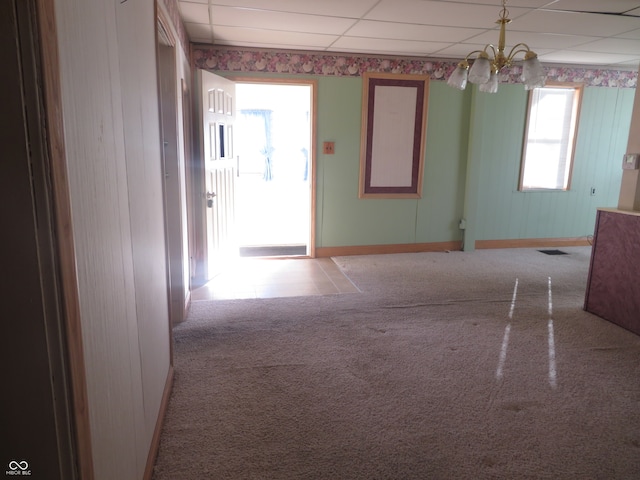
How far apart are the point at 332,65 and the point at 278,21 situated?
1402mm

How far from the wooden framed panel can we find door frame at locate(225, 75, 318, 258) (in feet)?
2.02

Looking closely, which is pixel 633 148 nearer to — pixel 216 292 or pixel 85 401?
pixel 216 292

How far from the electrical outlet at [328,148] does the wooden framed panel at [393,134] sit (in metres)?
0.37

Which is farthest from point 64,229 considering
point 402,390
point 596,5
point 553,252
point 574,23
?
point 553,252

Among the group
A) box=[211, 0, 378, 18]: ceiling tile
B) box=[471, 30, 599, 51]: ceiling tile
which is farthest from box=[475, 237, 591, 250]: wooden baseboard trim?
box=[211, 0, 378, 18]: ceiling tile

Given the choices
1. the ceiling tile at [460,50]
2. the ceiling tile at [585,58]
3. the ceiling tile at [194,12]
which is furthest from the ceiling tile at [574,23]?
the ceiling tile at [194,12]

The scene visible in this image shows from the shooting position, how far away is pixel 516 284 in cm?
445

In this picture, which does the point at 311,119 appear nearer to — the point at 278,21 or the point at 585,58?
the point at 278,21

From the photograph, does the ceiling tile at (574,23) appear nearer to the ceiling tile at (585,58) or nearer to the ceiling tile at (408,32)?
the ceiling tile at (408,32)

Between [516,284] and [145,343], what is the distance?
3.86 meters

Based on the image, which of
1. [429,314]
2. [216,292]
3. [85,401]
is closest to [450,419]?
[429,314]

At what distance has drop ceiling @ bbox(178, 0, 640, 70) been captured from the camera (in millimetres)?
3404

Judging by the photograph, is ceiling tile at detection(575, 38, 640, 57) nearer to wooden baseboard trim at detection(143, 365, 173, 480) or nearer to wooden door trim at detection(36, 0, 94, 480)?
wooden baseboard trim at detection(143, 365, 173, 480)

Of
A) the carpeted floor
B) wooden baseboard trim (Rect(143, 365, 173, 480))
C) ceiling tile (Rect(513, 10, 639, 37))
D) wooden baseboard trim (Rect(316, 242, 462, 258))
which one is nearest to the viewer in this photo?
wooden baseboard trim (Rect(143, 365, 173, 480))
